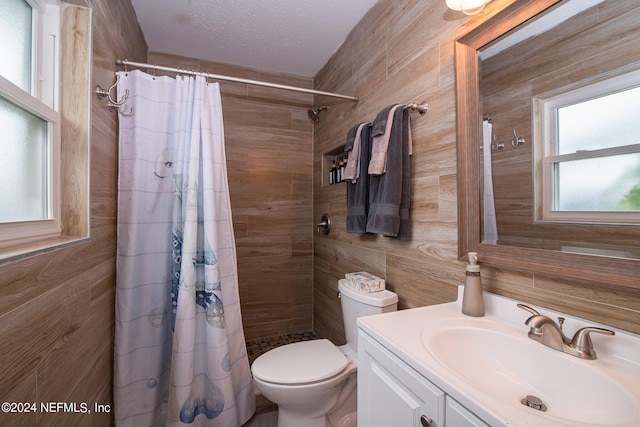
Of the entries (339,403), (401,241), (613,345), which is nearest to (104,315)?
(339,403)

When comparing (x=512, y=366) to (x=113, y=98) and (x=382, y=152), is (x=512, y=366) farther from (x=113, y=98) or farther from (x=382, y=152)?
(x=113, y=98)

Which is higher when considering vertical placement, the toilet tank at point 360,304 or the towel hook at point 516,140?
the towel hook at point 516,140

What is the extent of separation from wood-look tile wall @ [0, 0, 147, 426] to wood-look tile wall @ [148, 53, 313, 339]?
85 cm

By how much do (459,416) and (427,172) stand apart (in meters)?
0.93

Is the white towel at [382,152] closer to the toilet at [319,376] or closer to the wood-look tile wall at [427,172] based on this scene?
the wood-look tile wall at [427,172]

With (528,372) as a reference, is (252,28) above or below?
above

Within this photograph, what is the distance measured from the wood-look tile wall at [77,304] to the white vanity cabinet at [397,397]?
2.98 feet

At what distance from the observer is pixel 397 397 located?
72cm

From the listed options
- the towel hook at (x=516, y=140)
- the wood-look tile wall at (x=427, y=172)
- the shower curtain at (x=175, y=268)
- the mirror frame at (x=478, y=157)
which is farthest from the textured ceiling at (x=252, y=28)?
the towel hook at (x=516, y=140)

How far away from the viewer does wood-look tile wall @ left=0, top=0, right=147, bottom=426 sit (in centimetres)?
65

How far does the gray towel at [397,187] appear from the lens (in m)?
1.27

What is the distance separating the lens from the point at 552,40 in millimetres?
812

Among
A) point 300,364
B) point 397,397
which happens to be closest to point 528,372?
point 397,397

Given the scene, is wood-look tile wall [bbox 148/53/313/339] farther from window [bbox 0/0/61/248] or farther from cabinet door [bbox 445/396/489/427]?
cabinet door [bbox 445/396/489/427]
